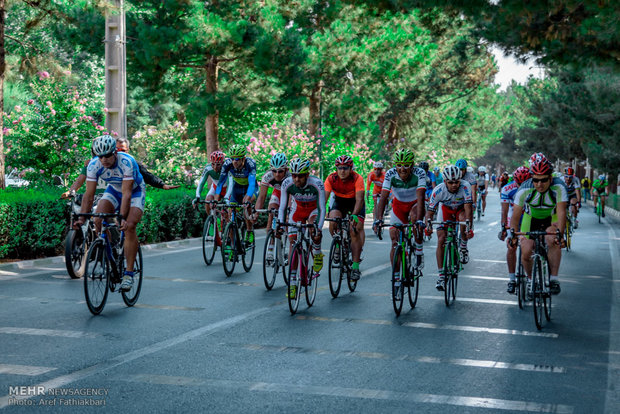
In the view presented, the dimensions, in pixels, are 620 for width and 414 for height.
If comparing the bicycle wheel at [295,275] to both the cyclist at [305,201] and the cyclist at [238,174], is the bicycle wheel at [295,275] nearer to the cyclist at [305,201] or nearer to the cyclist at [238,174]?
the cyclist at [305,201]

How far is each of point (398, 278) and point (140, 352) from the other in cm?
352

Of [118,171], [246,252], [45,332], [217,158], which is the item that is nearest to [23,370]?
[45,332]

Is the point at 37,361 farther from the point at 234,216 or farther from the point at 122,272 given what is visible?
the point at 234,216

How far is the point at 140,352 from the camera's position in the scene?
7.50m

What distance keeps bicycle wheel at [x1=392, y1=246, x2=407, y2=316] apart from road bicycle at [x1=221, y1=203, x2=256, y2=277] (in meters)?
3.92

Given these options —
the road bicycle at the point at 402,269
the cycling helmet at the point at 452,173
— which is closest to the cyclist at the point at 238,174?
the cycling helmet at the point at 452,173

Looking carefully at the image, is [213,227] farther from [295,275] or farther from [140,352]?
[140,352]

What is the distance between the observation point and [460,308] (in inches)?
422

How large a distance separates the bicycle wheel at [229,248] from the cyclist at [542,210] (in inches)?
187

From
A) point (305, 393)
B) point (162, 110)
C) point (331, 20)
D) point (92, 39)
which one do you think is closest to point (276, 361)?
point (305, 393)

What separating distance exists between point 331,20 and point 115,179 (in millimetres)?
26805

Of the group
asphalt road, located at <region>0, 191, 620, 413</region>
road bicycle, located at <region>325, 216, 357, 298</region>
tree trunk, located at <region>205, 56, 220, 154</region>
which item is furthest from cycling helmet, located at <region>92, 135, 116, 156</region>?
tree trunk, located at <region>205, 56, 220, 154</region>

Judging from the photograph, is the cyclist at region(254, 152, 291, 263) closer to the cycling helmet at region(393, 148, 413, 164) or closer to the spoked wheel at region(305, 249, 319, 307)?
the spoked wheel at region(305, 249, 319, 307)

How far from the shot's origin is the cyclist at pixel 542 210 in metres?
9.76
